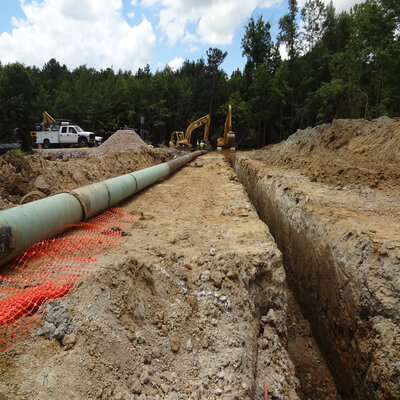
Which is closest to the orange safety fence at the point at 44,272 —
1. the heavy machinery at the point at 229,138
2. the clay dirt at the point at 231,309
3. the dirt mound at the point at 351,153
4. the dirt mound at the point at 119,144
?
the clay dirt at the point at 231,309

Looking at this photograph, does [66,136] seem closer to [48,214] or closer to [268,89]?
[48,214]

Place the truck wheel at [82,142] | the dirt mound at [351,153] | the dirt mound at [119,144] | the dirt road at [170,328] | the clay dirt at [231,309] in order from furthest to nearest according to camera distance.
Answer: the truck wheel at [82,142] → the dirt mound at [119,144] → the dirt mound at [351,153] → the clay dirt at [231,309] → the dirt road at [170,328]

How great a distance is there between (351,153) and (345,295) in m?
8.13

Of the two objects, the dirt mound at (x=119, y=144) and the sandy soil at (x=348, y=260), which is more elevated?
the dirt mound at (x=119, y=144)

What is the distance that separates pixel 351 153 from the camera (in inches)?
401

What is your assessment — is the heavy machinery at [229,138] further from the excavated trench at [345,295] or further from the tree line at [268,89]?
the excavated trench at [345,295]

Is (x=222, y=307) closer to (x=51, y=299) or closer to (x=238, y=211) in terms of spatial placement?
(x=51, y=299)

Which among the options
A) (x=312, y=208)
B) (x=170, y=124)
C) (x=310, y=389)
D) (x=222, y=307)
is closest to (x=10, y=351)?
(x=222, y=307)

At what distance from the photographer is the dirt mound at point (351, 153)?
682cm

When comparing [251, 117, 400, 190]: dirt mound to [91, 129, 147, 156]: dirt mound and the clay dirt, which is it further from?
[91, 129, 147, 156]: dirt mound

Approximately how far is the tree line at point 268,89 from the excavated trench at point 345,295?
21596 mm

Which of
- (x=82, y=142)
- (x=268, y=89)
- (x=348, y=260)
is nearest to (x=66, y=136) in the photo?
(x=82, y=142)

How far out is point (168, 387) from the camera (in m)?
2.15

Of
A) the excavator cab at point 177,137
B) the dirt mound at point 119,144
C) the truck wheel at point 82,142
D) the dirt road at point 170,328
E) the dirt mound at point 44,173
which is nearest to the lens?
the dirt road at point 170,328
